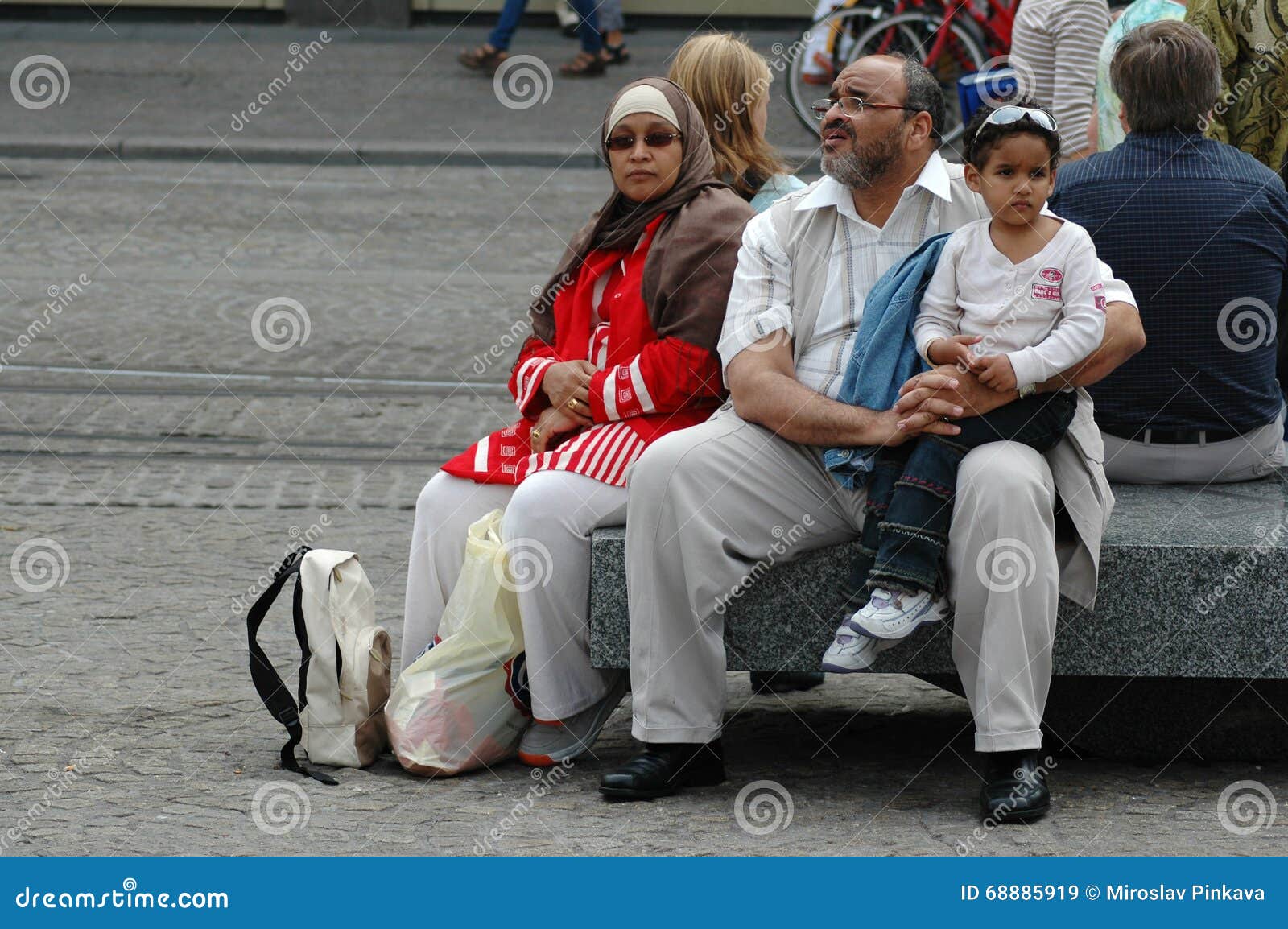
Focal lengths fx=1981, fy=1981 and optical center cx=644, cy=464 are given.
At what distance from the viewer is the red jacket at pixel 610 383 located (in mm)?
4398

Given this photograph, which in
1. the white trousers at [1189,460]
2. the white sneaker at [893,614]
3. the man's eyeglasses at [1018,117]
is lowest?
A: the white sneaker at [893,614]

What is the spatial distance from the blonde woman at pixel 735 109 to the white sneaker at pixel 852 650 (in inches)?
51.4

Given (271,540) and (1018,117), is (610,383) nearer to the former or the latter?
(1018,117)

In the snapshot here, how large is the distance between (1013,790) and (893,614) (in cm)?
42

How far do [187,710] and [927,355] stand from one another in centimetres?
197

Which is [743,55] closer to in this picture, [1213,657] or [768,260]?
[768,260]

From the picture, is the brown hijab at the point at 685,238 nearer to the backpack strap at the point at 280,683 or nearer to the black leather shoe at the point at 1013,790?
the backpack strap at the point at 280,683

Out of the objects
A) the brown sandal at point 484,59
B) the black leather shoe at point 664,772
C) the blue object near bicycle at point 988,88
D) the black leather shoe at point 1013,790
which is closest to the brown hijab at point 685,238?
the black leather shoe at point 664,772

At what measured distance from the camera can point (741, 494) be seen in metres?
4.14

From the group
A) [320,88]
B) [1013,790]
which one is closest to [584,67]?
[320,88]

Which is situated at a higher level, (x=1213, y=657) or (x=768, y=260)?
(x=768, y=260)

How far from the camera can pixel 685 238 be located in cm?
448

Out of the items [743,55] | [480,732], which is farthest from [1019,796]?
[743,55]

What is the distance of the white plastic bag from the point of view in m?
4.25
